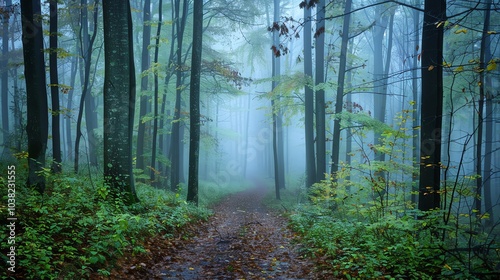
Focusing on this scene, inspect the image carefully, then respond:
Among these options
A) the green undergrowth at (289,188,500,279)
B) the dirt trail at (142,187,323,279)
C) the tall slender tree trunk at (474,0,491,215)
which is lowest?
the dirt trail at (142,187,323,279)

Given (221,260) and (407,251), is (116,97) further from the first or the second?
(407,251)

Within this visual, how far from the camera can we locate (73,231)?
527 centimetres

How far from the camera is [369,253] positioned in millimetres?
5738

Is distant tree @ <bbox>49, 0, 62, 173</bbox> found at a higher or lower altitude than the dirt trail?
higher

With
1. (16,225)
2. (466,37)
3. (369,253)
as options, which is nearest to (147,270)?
(16,225)

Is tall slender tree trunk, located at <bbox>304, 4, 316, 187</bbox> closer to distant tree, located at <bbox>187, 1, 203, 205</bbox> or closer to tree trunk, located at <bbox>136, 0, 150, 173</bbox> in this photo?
distant tree, located at <bbox>187, 1, 203, 205</bbox>

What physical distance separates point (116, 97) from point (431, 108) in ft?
24.7

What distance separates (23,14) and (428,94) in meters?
9.52

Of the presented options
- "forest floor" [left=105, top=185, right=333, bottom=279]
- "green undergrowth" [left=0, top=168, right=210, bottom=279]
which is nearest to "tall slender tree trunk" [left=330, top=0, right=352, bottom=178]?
"forest floor" [left=105, top=185, right=333, bottom=279]

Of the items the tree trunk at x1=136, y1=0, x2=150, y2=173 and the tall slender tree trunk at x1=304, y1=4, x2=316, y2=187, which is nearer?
the tall slender tree trunk at x1=304, y1=4, x2=316, y2=187

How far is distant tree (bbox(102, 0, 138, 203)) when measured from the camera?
7.86 metres

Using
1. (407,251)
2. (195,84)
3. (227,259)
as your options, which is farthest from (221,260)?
(195,84)

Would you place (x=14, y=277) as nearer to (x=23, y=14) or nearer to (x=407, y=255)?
(x=407, y=255)

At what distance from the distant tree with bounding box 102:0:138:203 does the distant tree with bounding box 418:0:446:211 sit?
7.17 meters
